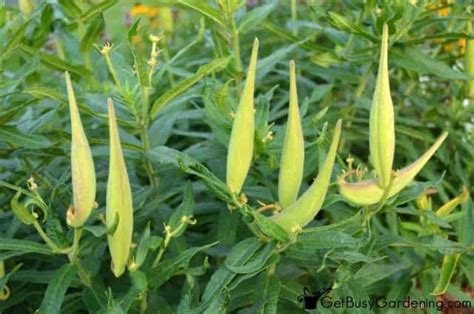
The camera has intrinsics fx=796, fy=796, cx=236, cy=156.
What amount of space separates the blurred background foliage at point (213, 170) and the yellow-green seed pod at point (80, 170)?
0.16 feet

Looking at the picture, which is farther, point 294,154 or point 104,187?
point 104,187

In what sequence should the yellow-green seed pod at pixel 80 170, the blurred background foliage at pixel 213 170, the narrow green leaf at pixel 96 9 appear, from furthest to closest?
1. the narrow green leaf at pixel 96 9
2. the blurred background foliage at pixel 213 170
3. the yellow-green seed pod at pixel 80 170

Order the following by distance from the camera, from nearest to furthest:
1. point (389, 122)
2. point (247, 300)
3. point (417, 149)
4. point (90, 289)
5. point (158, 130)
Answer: point (389, 122), point (90, 289), point (247, 300), point (158, 130), point (417, 149)

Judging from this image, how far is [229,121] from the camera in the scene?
138 centimetres

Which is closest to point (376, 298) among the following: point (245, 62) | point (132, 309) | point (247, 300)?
point (247, 300)

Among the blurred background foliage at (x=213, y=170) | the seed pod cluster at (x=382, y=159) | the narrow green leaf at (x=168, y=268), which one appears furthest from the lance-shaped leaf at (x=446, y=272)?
the narrow green leaf at (x=168, y=268)

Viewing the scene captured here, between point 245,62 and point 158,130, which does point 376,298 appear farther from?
point 245,62

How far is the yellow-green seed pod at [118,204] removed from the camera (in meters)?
1.03

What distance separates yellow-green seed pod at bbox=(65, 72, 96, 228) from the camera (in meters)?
1.03

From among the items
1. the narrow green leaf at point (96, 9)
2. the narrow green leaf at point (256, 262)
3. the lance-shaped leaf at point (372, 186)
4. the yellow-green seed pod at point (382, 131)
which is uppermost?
the narrow green leaf at point (96, 9)

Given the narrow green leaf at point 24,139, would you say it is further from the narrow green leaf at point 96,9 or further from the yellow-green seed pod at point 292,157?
the yellow-green seed pod at point 292,157

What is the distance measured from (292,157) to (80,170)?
0.96 ft

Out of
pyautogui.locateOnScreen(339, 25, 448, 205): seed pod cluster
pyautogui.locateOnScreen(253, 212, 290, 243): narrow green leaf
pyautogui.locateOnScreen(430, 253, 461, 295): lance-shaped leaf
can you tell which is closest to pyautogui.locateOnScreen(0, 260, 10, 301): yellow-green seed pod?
pyautogui.locateOnScreen(253, 212, 290, 243): narrow green leaf

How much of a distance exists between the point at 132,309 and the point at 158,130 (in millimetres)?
421
